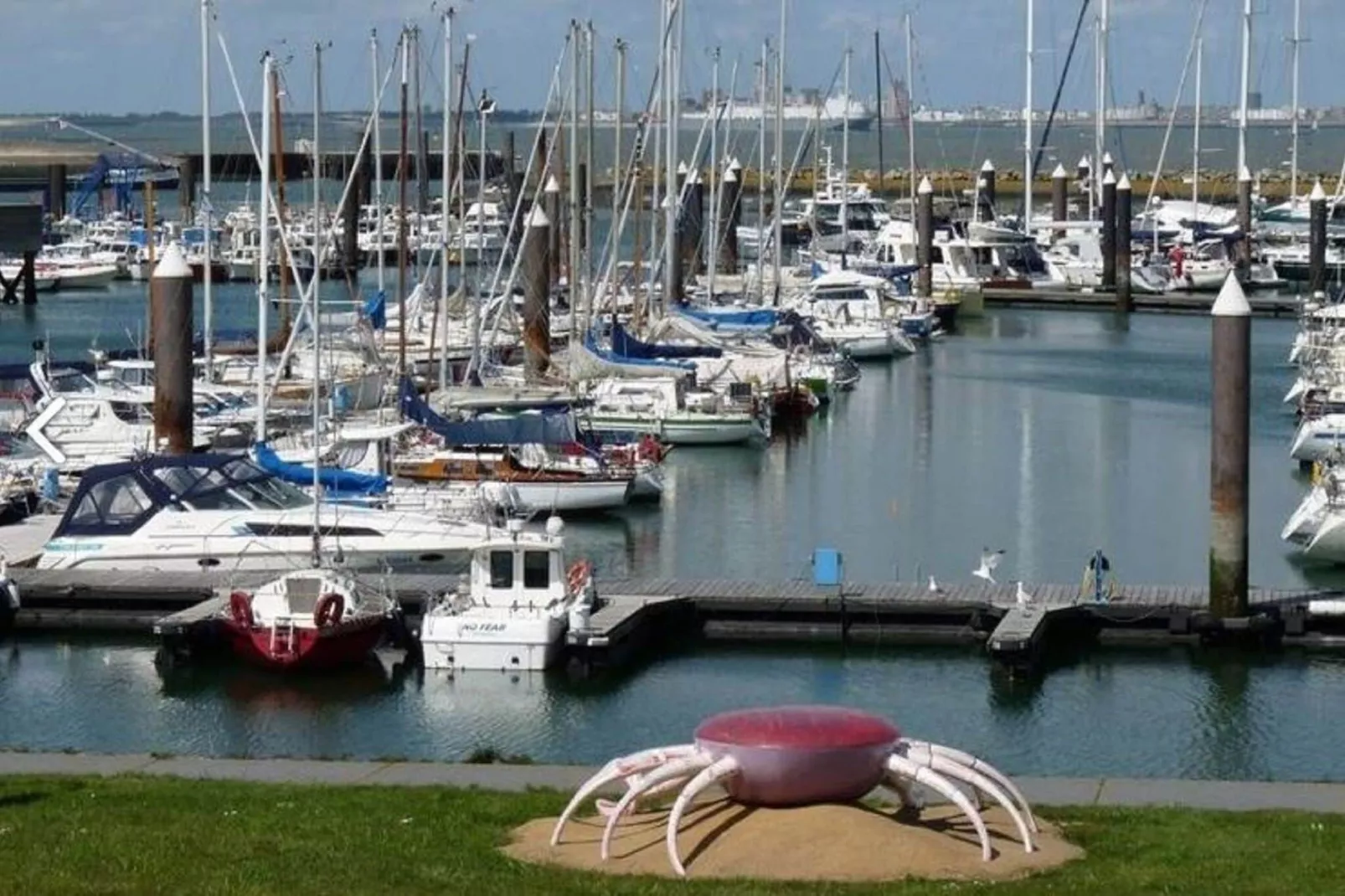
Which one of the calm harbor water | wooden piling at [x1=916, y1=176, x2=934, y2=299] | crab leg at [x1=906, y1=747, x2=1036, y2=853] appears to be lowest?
the calm harbor water

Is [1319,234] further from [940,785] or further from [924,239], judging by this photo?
[940,785]

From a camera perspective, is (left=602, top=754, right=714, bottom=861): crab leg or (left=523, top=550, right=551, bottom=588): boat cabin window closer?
(left=602, top=754, right=714, bottom=861): crab leg

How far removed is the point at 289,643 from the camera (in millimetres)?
35000

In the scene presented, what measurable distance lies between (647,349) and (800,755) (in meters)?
51.9

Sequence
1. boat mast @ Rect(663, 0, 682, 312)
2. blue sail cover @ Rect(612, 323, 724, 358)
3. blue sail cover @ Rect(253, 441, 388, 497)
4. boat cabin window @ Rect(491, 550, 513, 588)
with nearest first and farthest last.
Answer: boat cabin window @ Rect(491, 550, 513, 588), blue sail cover @ Rect(253, 441, 388, 497), blue sail cover @ Rect(612, 323, 724, 358), boat mast @ Rect(663, 0, 682, 312)

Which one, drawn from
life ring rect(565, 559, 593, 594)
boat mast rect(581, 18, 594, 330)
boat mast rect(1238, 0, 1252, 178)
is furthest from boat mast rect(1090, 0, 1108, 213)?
life ring rect(565, 559, 593, 594)

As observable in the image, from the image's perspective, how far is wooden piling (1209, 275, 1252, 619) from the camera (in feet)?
115

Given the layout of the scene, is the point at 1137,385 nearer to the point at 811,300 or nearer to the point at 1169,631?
the point at 811,300

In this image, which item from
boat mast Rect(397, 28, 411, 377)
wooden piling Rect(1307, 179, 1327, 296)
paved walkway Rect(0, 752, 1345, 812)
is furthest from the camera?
wooden piling Rect(1307, 179, 1327, 296)

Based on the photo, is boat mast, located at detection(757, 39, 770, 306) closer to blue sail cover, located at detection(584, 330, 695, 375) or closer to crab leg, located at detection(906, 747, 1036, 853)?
blue sail cover, located at detection(584, 330, 695, 375)

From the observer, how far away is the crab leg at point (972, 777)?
16.9m

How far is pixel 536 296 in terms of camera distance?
218ft

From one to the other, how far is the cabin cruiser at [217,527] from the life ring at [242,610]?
4.52 meters

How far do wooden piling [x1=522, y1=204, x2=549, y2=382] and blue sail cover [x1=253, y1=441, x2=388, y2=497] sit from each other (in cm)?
1786
